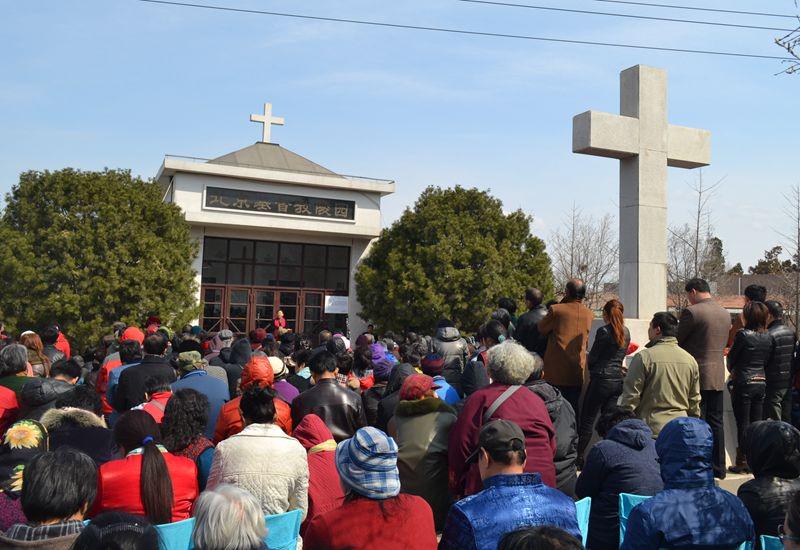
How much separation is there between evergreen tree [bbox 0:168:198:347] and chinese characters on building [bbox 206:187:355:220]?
428 cm

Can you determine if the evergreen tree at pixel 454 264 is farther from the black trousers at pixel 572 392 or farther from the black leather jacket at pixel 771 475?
the black leather jacket at pixel 771 475

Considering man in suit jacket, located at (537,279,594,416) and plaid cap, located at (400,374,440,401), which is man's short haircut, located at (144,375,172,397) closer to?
plaid cap, located at (400,374,440,401)

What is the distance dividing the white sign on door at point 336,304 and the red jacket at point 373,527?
25165 mm

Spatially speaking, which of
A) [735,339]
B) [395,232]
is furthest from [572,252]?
[735,339]

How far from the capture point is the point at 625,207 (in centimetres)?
965

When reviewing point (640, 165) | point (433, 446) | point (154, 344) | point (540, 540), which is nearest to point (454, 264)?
point (640, 165)

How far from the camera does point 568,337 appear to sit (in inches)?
268

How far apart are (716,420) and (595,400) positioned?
1.17 meters

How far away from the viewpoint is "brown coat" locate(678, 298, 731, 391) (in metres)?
6.75

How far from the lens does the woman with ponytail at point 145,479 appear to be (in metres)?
3.63

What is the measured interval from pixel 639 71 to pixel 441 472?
7169 mm

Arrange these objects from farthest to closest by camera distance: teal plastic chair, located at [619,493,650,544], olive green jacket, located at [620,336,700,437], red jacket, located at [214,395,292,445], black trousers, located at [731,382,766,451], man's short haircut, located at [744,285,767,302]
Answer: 1. man's short haircut, located at [744,285,767,302]
2. black trousers, located at [731,382,766,451]
3. olive green jacket, located at [620,336,700,437]
4. red jacket, located at [214,395,292,445]
5. teal plastic chair, located at [619,493,650,544]

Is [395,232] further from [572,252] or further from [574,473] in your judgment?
[574,473]

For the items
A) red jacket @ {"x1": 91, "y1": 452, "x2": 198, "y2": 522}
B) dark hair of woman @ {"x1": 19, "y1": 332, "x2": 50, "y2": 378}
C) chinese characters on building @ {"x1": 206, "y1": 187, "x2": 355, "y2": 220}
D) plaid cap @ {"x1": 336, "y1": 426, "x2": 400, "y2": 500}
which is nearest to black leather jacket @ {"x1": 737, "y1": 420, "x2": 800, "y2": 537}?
plaid cap @ {"x1": 336, "y1": 426, "x2": 400, "y2": 500}
